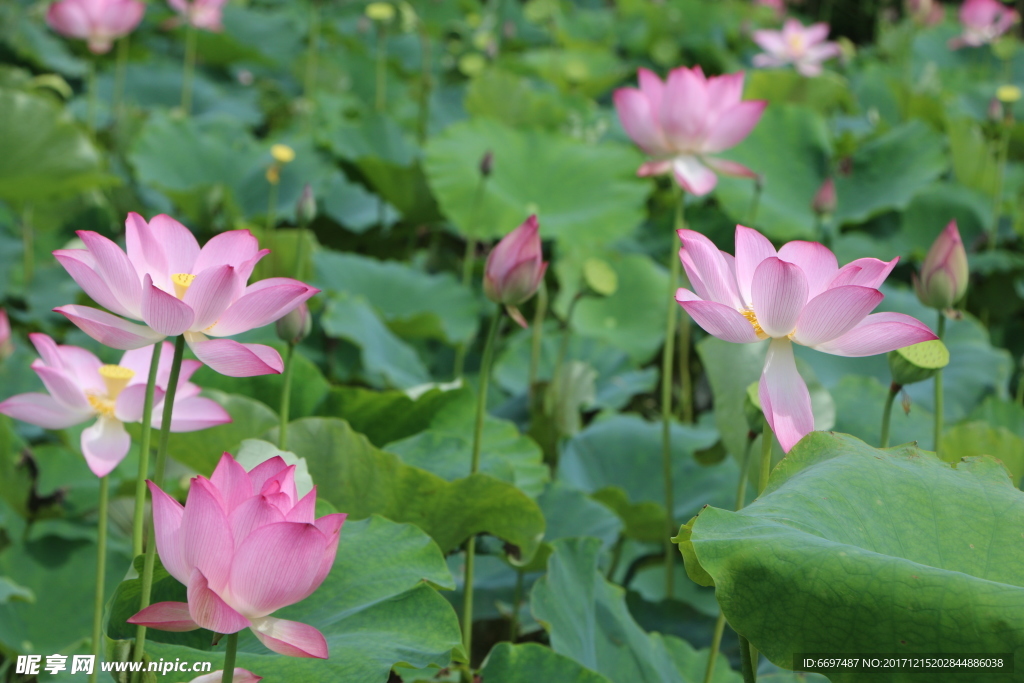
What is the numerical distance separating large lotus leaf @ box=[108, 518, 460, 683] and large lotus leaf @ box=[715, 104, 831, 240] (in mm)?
1630

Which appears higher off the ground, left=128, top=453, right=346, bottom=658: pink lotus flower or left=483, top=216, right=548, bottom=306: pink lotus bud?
left=483, top=216, right=548, bottom=306: pink lotus bud

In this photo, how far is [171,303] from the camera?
60 centimetres

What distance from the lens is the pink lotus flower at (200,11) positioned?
2.43 m

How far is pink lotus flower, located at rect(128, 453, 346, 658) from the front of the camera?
522mm

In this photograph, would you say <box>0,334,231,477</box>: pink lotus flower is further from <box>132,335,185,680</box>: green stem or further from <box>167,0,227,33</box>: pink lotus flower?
Result: <box>167,0,227,33</box>: pink lotus flower

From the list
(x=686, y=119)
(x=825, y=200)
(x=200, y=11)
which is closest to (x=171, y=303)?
(x=686, y=119)

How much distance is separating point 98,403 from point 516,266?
40cm

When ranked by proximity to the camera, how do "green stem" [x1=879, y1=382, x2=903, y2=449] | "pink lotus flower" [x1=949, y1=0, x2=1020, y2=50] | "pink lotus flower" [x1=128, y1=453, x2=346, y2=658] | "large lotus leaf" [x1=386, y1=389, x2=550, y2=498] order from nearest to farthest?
"pink lotus flower" [x1=128, y1=453, x2=346, y2=658], "green stem" [x1=879, y1=382, x2=903, y2=449], "large lotus leaf" [x1=386, y1=389, x2=550, y2=498], "pink lotus flower" [x1=949, y1=0, x2=1020, y2=50]

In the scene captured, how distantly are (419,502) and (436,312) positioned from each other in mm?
872

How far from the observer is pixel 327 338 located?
1645 millimetres

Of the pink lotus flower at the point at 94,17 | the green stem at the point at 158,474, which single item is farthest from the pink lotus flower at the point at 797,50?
the green stem at the point at 158,474

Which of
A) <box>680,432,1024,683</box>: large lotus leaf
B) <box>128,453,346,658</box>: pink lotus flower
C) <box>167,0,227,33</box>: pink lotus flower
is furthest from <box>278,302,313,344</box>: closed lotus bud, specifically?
<box>167,0,227,33</box>: pink lotus flower

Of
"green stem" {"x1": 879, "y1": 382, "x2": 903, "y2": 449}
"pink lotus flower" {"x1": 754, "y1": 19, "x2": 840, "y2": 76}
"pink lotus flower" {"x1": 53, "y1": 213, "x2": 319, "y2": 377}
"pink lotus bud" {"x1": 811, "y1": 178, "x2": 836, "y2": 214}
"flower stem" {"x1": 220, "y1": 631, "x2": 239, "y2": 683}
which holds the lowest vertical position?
"flower stem" {"x1": 220, "y1": 631, "x2": 239, "y2": 683}

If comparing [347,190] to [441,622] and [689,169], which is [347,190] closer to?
[689,169]
